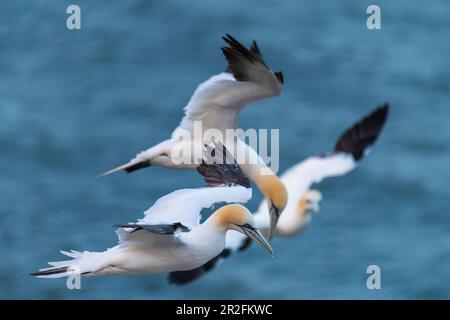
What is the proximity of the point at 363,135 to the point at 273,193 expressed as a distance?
3.40 m

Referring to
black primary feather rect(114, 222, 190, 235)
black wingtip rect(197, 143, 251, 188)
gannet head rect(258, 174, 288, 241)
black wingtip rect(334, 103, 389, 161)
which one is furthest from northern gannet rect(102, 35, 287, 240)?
black primary feather rect(114, 222, 190, 235)

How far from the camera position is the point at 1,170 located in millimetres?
25766

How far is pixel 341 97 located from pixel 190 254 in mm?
16889

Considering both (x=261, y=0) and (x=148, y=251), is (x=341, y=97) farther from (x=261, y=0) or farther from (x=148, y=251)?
(x=148, y=251)

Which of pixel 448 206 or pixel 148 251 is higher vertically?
pixel 448 206

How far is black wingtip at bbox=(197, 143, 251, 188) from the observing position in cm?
1150

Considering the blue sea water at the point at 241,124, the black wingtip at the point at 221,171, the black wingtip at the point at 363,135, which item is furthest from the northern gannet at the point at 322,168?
the blue sea water at the point at 241,124

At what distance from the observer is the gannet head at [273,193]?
13234 mm

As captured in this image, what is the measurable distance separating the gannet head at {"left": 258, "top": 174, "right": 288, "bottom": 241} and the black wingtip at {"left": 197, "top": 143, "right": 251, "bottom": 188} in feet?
4.36

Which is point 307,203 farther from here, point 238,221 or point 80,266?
point 80,266

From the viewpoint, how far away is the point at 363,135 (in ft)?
54.2

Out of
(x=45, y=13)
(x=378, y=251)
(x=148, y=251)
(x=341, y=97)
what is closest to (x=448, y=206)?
(x=378, y=251)

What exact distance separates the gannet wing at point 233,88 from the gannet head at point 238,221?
2368mm

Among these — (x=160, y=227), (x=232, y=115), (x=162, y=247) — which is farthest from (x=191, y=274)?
(x=160, y=227)
